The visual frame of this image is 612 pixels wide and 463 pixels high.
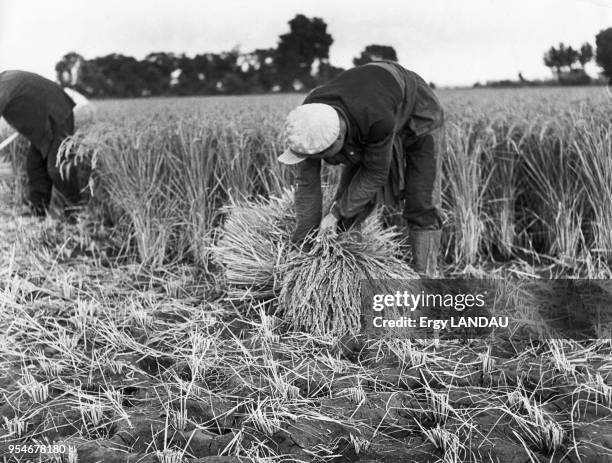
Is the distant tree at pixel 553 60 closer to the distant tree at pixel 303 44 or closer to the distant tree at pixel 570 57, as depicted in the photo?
the distant tree at pixel 570 57

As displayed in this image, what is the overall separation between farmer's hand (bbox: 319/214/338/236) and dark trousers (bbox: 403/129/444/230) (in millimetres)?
443

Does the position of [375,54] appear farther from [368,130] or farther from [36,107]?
[36,107]

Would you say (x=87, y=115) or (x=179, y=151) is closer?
(x=179, y=151)

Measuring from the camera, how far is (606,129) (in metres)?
3.12

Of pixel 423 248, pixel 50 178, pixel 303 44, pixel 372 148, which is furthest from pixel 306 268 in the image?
pixel 50 178

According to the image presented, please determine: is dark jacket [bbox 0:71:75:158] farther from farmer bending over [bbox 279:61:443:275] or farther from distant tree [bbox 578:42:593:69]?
distant tree [bbox 578:42:593:69]

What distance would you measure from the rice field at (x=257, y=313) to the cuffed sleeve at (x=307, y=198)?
14 cm

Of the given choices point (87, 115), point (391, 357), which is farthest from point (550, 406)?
point (87, 115)

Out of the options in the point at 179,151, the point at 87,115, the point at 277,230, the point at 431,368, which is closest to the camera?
the point at 431,368

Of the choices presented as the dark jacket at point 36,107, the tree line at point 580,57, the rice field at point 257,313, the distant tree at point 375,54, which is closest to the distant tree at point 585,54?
the tree line at point 580,57

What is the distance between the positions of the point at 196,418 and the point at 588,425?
4.01 ft

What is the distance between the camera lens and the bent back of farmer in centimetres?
366

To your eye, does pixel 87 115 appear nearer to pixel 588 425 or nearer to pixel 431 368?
pixel 431 368

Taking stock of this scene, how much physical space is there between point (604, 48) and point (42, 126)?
10.7 ft
